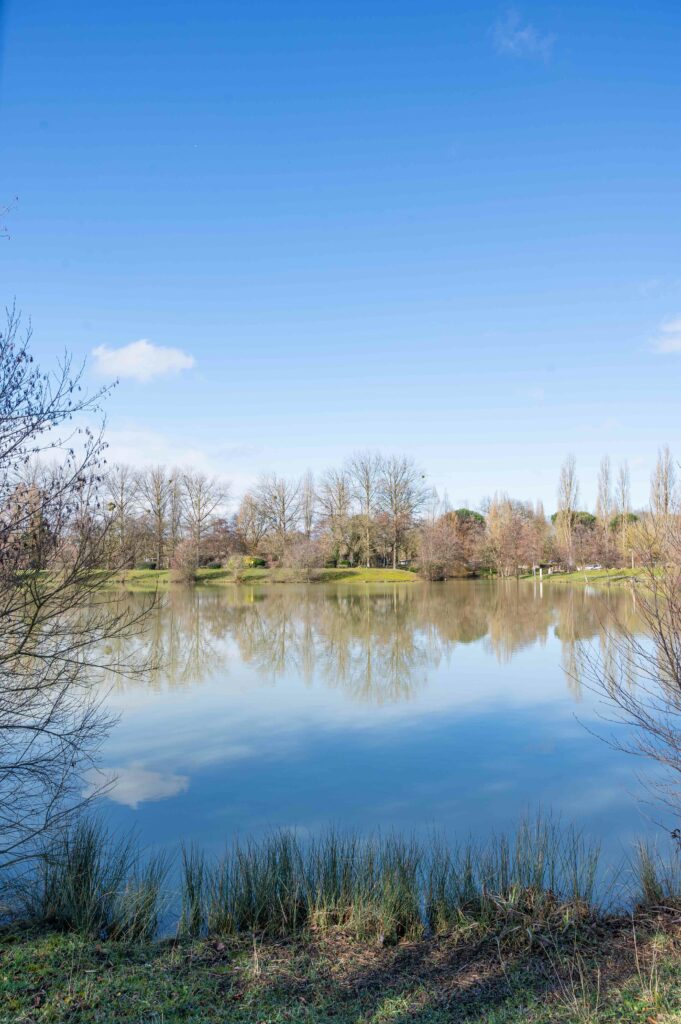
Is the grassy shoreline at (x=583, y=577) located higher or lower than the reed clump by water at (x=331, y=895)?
higher

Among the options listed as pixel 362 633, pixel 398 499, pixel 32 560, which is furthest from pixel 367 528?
pixel 32 560

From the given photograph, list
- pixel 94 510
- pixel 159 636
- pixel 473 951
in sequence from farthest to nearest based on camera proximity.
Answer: pixel 159 636 < pixel 94 510 < pixel 473 951

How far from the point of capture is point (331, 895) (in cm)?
482

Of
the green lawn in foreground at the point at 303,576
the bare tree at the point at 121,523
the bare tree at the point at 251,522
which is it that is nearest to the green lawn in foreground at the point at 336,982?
the bare tree at the point at 121,523

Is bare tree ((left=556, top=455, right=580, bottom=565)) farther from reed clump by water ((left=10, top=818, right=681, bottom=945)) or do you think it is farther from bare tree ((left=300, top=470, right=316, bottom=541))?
reed clump by water ((left=10, top=818, right=681, bottom=945))

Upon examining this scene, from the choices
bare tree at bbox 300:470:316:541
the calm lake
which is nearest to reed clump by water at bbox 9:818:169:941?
the calm lake

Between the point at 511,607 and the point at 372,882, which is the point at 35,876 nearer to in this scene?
the point at 372,882

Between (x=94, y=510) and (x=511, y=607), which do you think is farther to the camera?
(x=511, y=607)

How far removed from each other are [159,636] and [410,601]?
14.6m

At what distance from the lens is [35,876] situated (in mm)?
5496

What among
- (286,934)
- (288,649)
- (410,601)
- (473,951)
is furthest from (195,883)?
(410,601)

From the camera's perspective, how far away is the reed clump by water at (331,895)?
455 cm

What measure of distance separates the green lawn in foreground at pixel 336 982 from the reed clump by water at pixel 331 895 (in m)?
0.19

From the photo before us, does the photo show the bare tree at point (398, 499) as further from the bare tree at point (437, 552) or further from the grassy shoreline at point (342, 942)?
the grassy shoreline at point (342, 942)
